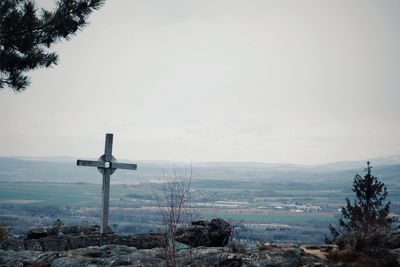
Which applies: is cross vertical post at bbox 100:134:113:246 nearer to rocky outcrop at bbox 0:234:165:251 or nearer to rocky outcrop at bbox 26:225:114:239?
rocky outcrop at bbox 0:234:165:251

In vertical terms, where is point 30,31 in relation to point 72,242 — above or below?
above

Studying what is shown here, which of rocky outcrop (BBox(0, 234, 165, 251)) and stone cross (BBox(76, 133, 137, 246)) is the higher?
stone cross (BBox(76, 133, 137, 246))

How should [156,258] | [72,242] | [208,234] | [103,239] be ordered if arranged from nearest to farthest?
[156,258], [208,234], [103,239], [72,242]

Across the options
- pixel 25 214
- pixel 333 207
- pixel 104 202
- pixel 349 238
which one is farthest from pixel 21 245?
pixel 333 207

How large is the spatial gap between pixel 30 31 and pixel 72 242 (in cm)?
742

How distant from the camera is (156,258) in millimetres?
10062

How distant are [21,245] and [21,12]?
7.74m

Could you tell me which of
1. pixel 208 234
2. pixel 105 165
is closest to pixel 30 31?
pixel 105 165

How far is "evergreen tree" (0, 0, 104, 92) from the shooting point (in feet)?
37.8

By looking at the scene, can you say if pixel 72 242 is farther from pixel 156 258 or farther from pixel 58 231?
pixel 156 258

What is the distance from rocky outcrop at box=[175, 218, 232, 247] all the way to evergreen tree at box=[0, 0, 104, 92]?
719cm

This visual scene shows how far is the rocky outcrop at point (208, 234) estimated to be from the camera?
13008mm

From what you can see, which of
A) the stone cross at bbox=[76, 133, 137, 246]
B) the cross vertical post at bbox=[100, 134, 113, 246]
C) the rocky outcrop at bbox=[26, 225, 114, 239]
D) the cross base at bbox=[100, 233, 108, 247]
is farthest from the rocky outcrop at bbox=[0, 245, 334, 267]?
the rocky outcrop at bbox=[26, 225, 114, 239]

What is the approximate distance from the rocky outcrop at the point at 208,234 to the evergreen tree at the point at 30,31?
7.19m
